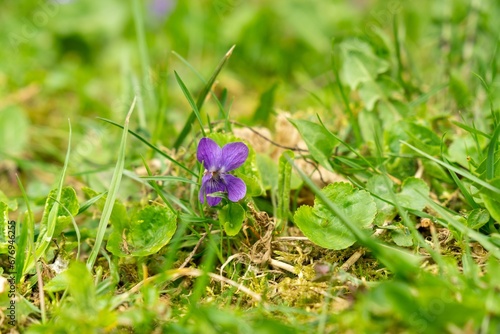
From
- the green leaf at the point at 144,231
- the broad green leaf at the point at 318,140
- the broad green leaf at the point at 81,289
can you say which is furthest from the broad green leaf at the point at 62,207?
the broad green leaf at the point at 318,140

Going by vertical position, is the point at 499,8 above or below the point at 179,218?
above

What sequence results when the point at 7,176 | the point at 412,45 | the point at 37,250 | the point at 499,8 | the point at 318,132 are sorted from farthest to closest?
the point at 412,45 → the point at 499,8 → the point at 7,176 → the point at 318,132 → the point at 37,250

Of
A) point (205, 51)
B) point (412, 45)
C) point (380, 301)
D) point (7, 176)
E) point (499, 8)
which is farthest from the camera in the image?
point (205, 51)

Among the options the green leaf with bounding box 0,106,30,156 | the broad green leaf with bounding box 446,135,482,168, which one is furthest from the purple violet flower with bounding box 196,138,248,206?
the green leaf with bounding box 0,106,30,156

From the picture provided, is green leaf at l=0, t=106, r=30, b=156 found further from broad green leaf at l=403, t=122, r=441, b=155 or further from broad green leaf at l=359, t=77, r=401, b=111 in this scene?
broad green leaf at l=403, t=122, r=441, b=155

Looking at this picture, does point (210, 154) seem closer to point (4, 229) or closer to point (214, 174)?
point (214, 174)

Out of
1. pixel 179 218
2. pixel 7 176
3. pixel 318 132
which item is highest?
pixel 318 132

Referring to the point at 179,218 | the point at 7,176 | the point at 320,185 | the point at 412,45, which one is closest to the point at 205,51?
the point at 412,45

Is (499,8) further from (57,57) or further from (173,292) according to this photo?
(57,57)
